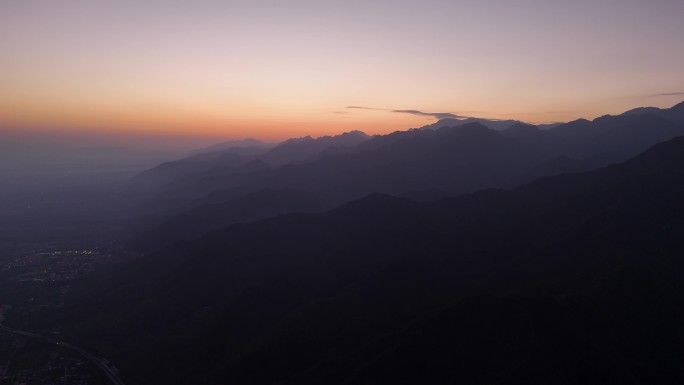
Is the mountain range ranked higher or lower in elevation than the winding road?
higher

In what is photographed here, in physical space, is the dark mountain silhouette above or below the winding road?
above

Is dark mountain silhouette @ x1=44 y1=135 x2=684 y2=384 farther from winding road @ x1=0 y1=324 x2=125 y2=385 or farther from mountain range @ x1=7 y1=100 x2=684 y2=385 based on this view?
winding road @ x1=0 y1=324 x2=125 y2=385

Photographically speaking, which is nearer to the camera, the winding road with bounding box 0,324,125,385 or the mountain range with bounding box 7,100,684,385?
the mountain range with bounding box 7,100,684,385

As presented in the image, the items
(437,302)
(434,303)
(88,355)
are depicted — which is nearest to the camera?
(434,303)

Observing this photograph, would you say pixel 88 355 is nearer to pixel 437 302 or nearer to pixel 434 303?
pixel 434 303

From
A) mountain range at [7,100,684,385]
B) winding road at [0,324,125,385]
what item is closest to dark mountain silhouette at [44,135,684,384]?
mountain range at [7,100,684,385]

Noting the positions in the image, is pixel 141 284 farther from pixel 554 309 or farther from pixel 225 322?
pixel 554 309

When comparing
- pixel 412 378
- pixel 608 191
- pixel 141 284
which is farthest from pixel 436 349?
pixel 141 284

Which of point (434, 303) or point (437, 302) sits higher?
point (437, 302)

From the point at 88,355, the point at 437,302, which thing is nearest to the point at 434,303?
the point at 437,302
